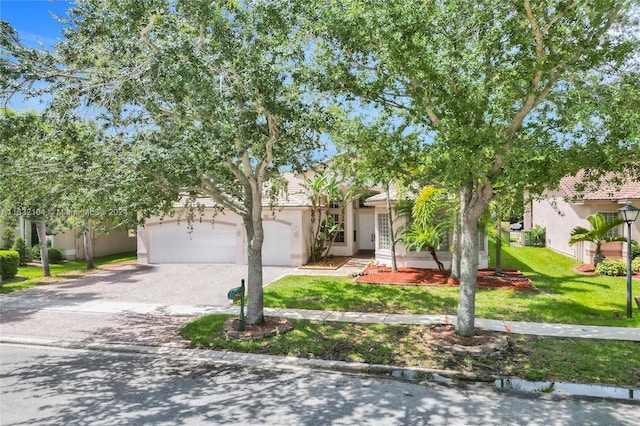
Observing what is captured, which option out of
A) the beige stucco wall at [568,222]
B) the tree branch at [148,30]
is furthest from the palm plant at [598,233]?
the tree branch at [148,30]

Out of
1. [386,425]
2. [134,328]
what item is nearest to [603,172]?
[386,425]

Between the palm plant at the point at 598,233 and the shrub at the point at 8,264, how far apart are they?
2452 cm

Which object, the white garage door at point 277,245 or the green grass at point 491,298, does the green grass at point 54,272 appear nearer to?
the white garage door at point 277,245

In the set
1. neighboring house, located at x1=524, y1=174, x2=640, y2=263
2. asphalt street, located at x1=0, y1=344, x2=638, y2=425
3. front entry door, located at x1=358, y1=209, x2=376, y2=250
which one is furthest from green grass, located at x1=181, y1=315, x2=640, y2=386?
front entry door, located at x1=358, y1=209, x2=376, y2=250

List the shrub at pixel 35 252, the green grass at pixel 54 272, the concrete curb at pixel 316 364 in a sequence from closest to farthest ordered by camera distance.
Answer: the concrete curb at pixel 316 364 → the green grass at pixel 54 272 → the shrub at pixel 35 252

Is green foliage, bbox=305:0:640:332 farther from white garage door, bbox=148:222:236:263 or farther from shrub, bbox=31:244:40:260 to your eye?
shrub, bbox=31:244:40:260

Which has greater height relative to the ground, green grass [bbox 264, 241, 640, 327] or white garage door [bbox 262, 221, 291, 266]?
white garage door [bbox 262, 221, 291, 266]

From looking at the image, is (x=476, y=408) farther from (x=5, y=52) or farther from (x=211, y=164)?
(x=5, y=52)

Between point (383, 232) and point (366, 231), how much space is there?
6.65m

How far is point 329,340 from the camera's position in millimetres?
9453

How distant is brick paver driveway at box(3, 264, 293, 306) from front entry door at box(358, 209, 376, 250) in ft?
24.2

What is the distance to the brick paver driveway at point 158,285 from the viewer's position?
14320 mm

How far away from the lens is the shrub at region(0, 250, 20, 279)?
698 inches

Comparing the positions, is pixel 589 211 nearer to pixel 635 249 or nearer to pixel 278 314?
pixel 635 249
